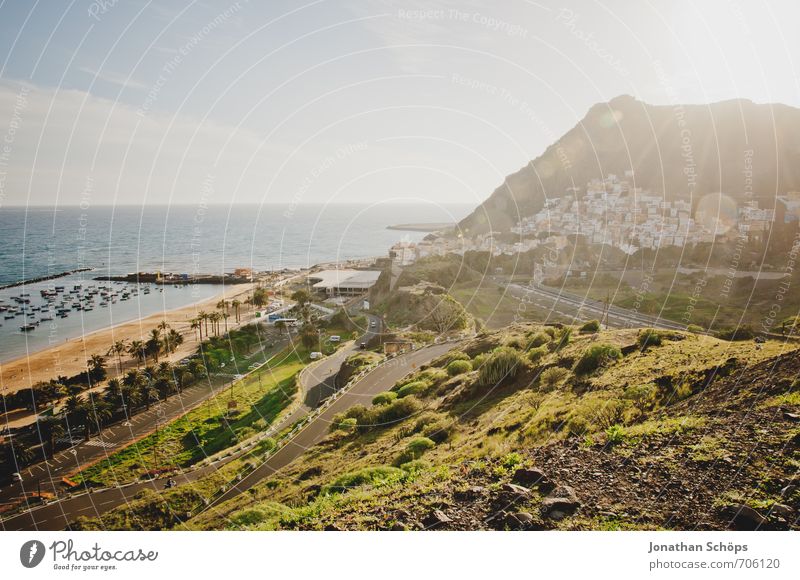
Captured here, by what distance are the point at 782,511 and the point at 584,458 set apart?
3033 mm

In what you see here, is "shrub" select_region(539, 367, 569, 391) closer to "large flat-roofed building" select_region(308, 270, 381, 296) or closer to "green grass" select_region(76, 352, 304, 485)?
"green grass" select_region(76, 352, 304, 485)

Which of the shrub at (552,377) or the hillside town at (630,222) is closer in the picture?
the shrub at (552,377)

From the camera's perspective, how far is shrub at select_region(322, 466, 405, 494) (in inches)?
390

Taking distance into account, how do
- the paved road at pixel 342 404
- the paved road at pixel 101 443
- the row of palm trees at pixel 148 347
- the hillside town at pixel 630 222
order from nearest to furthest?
the paved road at pixel 342 404 → the paved road at pixel 101 443 → the row of palm trees at pixel 148 347 → the hillside town at pixel 630 222

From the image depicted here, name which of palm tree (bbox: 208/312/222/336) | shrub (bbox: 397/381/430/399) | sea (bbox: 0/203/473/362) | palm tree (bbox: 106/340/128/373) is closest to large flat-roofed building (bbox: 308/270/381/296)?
sea (bbox: 0/203/473/362)

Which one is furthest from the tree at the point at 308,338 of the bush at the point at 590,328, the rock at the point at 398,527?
the rock at the point at 398,527

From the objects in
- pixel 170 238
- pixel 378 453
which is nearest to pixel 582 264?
pixel 378 453

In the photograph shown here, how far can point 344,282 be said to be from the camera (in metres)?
83.4

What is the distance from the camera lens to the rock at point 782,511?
689cm

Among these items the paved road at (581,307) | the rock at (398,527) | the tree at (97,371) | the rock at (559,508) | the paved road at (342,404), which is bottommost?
the tree at (97,371)

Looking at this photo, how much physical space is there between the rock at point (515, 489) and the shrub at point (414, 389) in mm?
11833

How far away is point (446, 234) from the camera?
432 ft

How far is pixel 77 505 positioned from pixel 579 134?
144292 mm

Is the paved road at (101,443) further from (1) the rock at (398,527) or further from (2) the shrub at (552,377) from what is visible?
(2) the shrub at (552,377)
